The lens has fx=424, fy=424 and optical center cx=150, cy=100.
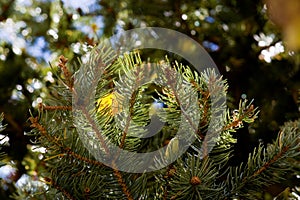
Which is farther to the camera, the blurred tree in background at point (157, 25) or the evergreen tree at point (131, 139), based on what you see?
the blurred tree in background at point (157, 25)

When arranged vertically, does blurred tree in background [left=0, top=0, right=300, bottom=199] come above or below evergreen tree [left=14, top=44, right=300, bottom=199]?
above

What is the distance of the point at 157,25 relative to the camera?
0.95 m

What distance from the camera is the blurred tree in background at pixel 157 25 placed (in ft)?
2.65

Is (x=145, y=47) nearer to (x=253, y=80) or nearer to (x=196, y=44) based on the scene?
(x=196, y=44)

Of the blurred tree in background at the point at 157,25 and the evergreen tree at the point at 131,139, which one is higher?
the blurred tree in background at the point at 157,25

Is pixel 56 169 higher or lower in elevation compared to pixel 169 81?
lower

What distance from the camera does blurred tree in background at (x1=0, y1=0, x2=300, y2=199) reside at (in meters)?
0.81

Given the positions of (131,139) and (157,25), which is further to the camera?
(157,25)

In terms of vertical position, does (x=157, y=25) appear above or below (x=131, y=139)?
above

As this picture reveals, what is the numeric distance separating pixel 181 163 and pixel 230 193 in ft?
0.23

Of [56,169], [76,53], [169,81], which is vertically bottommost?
[56,169]

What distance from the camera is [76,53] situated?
2.71 ft

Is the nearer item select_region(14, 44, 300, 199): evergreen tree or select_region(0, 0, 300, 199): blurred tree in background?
select_region(14, 44, 300, 199): evergreen tree

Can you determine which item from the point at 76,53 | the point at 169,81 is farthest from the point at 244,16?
the point at 169,81
